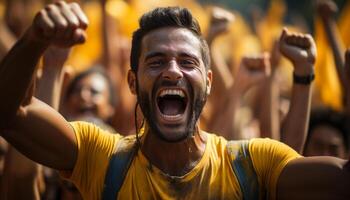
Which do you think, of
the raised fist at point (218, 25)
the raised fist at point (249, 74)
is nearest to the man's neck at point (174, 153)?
the raised fist at point (249, 74)

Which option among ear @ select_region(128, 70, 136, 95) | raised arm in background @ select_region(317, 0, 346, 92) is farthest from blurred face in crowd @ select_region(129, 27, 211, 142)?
raised arm in background @ select_region(317, 0, 346, 92)

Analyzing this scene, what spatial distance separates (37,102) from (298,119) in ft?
4.76

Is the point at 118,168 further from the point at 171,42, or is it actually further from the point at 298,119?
the point at 298,119

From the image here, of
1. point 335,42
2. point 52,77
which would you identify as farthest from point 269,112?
point 52,77

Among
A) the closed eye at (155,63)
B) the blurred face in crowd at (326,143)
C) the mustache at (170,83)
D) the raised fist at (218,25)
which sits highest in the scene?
the raised fist at (218,25)

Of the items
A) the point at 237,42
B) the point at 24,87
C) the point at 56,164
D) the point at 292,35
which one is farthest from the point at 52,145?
the point at 237,42

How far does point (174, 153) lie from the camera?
3.29 m

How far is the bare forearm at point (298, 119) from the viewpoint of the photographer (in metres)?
3.86

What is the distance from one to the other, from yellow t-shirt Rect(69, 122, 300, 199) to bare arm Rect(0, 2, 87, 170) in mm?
85

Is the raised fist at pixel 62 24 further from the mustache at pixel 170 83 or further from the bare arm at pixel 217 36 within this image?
the bare arm at pixel 217 36

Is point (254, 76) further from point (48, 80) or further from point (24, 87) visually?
point (24, 87)

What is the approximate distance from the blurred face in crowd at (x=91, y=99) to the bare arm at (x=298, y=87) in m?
1.65

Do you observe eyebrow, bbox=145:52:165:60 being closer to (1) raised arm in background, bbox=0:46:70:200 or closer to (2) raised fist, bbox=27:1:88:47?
(2) raised fist, bbox=27:1:88:47

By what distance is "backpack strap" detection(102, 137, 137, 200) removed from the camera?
10.2 ft
